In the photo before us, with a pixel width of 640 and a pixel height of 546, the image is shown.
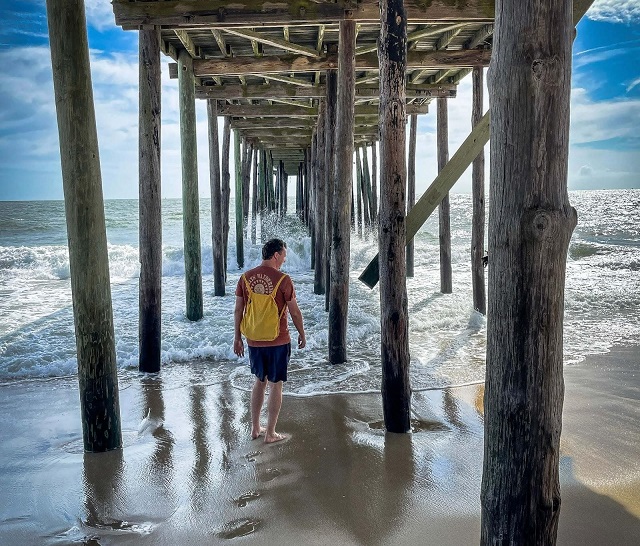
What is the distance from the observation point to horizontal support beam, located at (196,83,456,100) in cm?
988

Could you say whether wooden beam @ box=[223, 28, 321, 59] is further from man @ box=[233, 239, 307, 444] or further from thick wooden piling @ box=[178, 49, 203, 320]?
man @ box=[233, 239, 307, 444]

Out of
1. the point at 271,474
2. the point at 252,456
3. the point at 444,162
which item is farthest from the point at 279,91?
the point at 271,474

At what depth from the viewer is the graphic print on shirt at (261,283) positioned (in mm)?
3670

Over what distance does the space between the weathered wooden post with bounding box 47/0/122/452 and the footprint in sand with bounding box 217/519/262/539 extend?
133cm

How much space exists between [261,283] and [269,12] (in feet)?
12.0

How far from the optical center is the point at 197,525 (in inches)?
108

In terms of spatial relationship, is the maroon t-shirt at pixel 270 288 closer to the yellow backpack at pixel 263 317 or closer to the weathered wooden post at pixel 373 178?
the yellow backpack at pixel 263 317

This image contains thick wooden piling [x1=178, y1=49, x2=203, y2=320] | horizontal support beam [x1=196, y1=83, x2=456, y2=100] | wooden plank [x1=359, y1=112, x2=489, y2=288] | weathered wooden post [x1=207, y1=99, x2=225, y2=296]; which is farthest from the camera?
weathered wooden post [x1=207, y1=99, x2=225, y2=296]

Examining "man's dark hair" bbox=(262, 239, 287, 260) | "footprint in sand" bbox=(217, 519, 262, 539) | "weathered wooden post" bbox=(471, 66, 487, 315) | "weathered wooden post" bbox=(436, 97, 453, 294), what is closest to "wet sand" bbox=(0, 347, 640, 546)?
"footprint in sand" bbox=(217, 519, 262, 539)

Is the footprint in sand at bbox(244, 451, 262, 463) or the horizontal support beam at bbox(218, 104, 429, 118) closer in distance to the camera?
the footprint in sand at bbox(244, 451, 262, 463)

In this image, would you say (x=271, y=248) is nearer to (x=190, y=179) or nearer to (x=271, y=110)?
(x=190, y=179)

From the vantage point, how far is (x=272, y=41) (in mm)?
6875

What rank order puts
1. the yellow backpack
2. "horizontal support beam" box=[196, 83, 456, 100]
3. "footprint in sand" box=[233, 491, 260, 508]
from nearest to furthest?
"footprint in sand" box=[233, 491, 260, 508]
the yellow backpack
"horizontal support beam" box=[196, 83, 456, 100]

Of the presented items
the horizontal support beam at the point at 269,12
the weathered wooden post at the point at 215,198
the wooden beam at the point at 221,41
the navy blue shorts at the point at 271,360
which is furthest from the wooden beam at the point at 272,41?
the navy blue shorts at the point at 271,360
